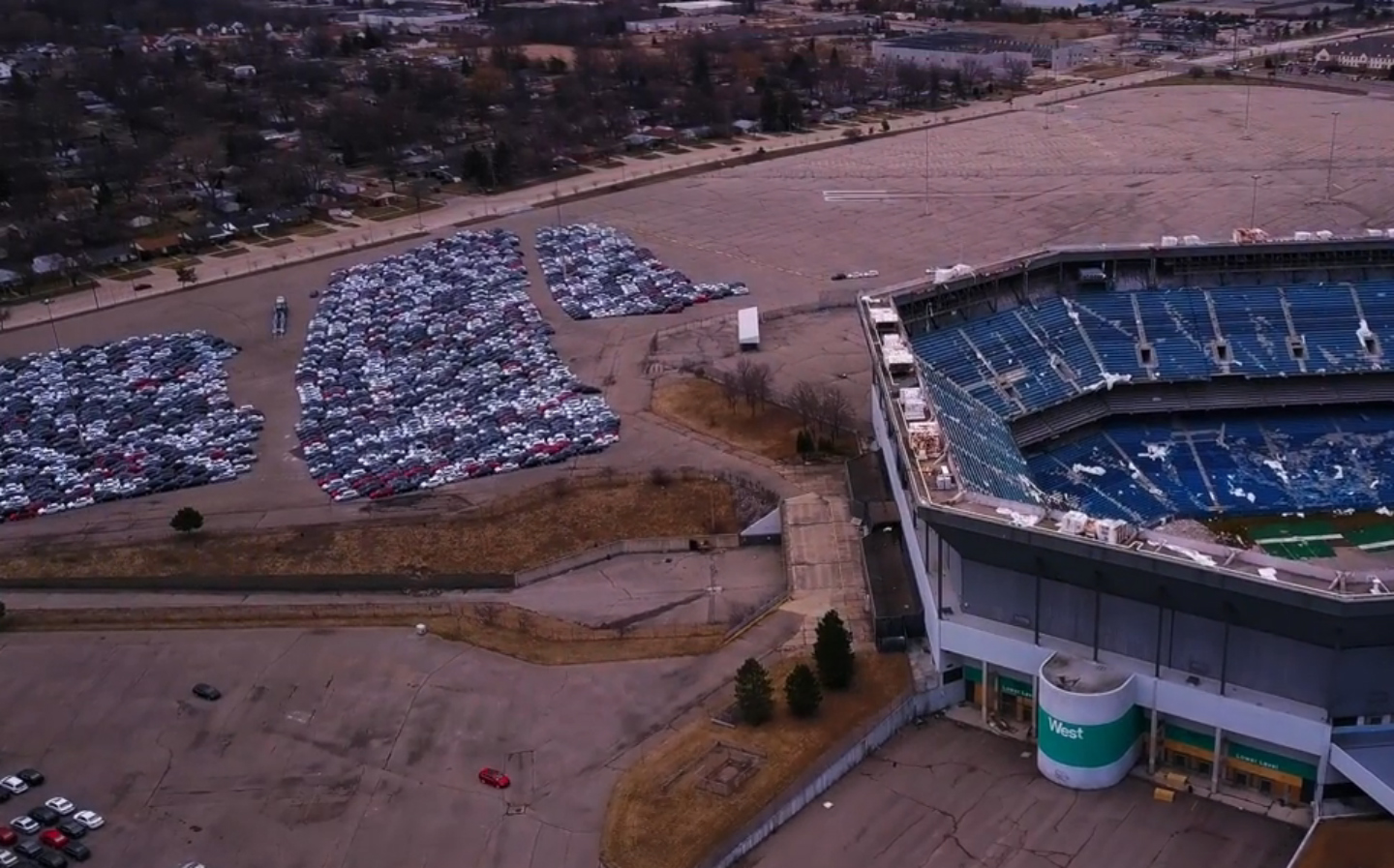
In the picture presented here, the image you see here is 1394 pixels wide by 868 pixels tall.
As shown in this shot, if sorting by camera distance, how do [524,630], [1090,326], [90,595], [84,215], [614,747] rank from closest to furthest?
1. [614,747]
2. [524,630]
3. [90,595]
4. [1090,326]
5. [84,215]

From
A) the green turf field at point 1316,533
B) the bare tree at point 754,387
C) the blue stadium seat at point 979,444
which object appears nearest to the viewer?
the blue stadium seat at point 979,444

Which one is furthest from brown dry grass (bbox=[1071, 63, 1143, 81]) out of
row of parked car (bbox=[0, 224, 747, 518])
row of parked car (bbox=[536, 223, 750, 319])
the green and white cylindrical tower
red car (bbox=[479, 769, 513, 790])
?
red car (bbox=[479, 769, 513, 790])

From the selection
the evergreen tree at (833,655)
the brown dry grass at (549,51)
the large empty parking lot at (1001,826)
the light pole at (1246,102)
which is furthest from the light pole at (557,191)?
the large empty parking lot at (1001,826)

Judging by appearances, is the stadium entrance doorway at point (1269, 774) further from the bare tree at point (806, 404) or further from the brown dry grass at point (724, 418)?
the bare tree at point (806, 404)

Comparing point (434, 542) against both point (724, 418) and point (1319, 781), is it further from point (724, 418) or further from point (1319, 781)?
point (1319, 781)

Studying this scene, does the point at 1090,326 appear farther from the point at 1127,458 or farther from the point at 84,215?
the point at 84,215

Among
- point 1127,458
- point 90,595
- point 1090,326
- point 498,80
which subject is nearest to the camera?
point 90,595

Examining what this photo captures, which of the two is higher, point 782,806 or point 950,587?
point 950,587

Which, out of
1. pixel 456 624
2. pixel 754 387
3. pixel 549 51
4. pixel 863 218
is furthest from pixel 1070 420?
pixel 549 51

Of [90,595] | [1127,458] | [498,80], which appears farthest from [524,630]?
[498,80]
